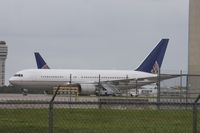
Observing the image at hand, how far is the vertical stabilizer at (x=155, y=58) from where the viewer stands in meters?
77.2

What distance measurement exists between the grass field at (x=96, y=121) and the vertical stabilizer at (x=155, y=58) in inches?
2026

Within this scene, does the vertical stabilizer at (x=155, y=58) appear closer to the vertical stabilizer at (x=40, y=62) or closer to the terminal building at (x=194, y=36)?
the vertical stabilizer at (x=40, y=62)

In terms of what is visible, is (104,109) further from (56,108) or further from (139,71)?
(139,71)

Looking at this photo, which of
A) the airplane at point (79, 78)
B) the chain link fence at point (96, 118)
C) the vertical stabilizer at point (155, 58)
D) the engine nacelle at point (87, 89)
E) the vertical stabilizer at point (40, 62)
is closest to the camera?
the chain link fence at point (96, 118)

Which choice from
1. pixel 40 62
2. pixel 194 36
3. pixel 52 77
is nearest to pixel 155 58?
pixel 52 77

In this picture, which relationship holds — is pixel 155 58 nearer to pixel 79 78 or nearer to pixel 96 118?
pixel 79 78

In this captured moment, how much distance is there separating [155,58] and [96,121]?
187ft

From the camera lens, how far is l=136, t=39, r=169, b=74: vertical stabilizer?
253 ft

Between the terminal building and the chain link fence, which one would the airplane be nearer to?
the terminal building

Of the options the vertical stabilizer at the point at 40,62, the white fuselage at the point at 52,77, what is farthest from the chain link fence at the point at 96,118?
the vertical stabilizer at the point at 40,62

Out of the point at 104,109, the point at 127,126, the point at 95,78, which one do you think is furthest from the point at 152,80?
the point at 127,126

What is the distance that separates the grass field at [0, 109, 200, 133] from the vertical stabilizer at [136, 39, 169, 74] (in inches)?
2026

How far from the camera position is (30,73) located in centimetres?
7181

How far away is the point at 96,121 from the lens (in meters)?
20.6
